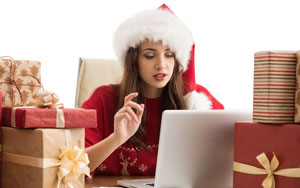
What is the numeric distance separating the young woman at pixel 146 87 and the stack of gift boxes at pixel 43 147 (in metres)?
0.65

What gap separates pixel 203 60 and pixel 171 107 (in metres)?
1.57

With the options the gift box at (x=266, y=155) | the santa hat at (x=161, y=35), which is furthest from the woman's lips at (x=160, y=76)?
the gift box at (x=266, y=155)

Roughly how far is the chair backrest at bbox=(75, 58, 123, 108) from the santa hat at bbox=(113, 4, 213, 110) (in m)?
0.36

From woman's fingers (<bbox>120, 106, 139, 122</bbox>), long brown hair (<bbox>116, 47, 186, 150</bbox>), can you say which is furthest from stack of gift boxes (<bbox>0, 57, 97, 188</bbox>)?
long brown hair (<bbox>116, 47, 186, 150</bbox>)

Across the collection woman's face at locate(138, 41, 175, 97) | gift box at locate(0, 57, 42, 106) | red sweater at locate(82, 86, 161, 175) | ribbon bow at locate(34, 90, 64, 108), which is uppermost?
woman's face at locate(138, 41, 175, 97)

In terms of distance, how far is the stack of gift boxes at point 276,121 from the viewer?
1.08 meters

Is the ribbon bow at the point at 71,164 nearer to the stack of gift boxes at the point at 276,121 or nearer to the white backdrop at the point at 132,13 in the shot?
the stack of gift boxes at the point at 276,121

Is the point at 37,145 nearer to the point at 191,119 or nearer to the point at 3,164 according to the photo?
the point at 3,164

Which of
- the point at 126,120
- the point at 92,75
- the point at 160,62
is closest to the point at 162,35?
the point at 160,62

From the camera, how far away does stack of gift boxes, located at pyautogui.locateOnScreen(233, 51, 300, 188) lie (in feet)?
3.53

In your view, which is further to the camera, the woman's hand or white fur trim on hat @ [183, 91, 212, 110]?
white fur trim on hat @ [183, 91, 212, 110]

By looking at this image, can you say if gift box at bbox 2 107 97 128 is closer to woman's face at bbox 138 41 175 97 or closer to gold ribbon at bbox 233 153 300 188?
gold ribbon at bbox 233 153 300 188

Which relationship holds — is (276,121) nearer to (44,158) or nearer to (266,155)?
(266,155)

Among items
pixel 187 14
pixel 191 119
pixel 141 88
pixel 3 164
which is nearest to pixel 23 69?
pixel 3 164
